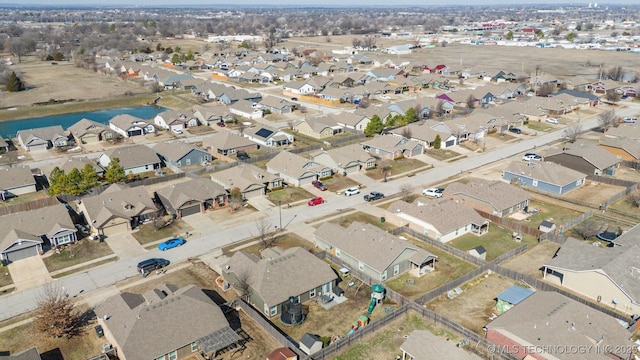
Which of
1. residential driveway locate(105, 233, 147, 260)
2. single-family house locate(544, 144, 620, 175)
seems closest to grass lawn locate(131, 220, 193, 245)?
residential driveway locate(105, 233, 147, 260)

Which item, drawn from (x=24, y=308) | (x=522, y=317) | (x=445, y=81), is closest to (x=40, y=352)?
(x=24, y=308)

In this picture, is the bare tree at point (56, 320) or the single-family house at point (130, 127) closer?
the bare tree at point (56, 320)

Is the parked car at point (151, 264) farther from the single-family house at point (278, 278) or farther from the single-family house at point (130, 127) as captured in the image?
the single-family house at point (130, 127)

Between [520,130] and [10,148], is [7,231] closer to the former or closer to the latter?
[10,148]

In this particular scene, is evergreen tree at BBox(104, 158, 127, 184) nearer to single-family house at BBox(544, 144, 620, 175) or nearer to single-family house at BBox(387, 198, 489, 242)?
single-family house at BBox(387, 198, 489, 242)

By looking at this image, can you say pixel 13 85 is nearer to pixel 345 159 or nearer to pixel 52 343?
pixel 345 159

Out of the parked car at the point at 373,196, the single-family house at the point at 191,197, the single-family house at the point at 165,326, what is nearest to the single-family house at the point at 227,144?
the single-family house at the point at 191,197
